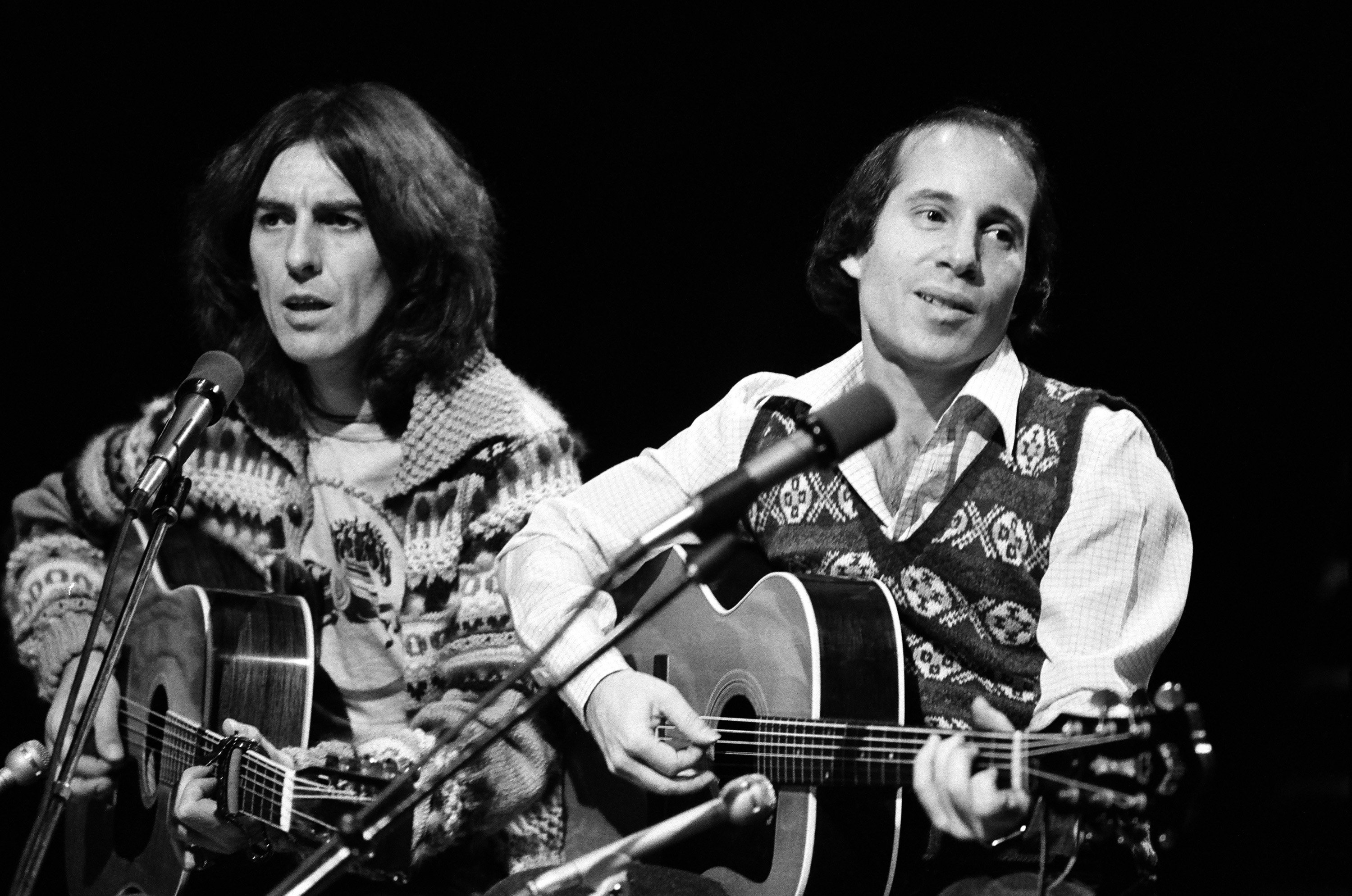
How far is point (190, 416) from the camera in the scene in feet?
8.00

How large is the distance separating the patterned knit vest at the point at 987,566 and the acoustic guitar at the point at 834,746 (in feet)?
0.38

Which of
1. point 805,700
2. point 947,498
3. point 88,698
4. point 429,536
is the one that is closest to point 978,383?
point 947,498

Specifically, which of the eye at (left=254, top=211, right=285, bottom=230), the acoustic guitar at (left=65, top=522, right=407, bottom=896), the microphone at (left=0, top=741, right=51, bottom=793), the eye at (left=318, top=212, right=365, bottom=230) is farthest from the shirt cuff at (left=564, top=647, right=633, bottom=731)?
the eye at (left=254, top=211, right=285, bottom=230)

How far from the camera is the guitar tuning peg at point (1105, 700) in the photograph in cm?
216

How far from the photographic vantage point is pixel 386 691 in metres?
3.29

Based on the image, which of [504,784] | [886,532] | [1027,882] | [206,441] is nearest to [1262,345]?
[886,532]

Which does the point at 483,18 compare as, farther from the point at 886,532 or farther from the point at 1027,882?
the point at 1027,882

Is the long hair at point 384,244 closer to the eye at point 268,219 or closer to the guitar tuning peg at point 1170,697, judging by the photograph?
the eye at point 268,219

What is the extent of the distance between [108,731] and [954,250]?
2203 mm

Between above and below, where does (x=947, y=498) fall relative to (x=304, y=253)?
below

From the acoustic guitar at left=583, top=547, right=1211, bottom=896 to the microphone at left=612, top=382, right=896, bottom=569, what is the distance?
1.90ft


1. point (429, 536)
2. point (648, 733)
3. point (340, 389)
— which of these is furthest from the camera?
point (340, 389)

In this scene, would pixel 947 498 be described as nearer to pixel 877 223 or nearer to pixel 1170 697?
pixel 877 223

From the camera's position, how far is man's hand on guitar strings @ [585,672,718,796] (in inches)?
106
